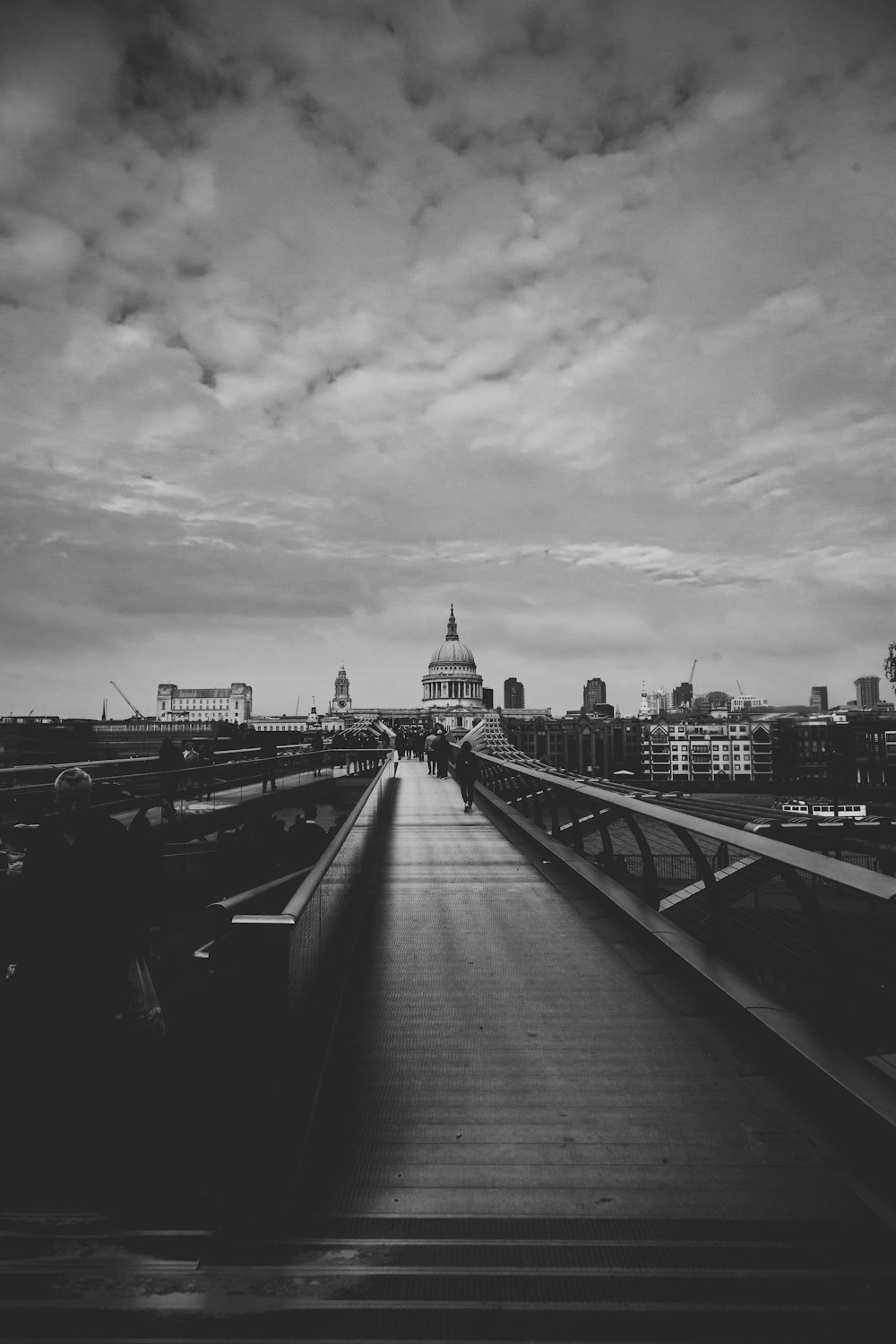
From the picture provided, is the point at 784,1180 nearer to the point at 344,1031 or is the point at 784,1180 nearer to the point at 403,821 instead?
the point at 344,1031

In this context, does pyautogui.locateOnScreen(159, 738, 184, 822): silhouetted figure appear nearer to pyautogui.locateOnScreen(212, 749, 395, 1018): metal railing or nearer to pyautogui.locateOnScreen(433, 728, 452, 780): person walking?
→ pyautogui.locateOnScreen(212, 749, 395, 1018): metal railing

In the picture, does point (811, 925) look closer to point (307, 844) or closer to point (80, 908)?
point (80, 908)

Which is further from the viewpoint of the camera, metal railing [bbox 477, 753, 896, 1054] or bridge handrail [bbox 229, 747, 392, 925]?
metal railing [bbox 477, 753, 896, 1054]

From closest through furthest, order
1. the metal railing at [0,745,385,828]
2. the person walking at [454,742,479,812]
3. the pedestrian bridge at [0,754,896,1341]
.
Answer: the pedestrian bridge at [0,754,896,1341], the metal railing at [0,745,385,828], the person walking at [454,742,479,812]

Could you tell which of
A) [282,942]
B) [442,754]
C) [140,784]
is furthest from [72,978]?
[442,754]

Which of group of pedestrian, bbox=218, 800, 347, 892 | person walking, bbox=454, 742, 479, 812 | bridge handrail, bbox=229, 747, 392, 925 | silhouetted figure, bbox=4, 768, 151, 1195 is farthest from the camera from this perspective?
person walking, bbox=454, 742, 479, 812

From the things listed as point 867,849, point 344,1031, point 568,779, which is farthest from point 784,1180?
point 568,779

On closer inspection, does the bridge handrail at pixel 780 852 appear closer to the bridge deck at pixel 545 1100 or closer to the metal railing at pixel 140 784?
the bridge deck at pixel 545 1100

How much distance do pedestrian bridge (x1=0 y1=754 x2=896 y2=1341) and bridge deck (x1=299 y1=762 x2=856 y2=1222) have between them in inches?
0.6

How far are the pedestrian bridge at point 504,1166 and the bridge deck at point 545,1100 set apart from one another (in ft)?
0.05

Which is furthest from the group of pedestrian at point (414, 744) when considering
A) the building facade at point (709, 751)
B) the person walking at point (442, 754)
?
the building facade at point (709, 751)

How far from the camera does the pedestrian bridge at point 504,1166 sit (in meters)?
2.54

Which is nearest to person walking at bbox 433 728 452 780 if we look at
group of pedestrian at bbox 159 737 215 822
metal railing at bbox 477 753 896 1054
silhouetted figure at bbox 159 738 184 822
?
group of pedestrian at bbox 159 737 215 822

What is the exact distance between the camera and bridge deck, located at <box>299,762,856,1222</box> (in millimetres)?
→ 3135
